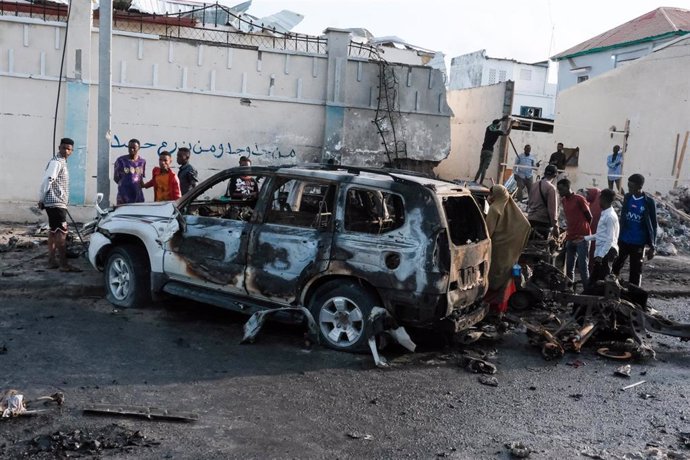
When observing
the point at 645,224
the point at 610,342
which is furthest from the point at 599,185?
the point at 610,342

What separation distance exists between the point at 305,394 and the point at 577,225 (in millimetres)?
4937

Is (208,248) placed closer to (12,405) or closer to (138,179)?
(12,405)

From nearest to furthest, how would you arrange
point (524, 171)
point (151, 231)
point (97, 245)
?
point (151, 231), point (97, 245), point (524, 171)

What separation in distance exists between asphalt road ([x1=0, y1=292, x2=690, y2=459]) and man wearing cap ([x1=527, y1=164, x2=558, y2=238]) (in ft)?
7.39

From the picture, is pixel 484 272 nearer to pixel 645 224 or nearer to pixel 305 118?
pixel 645 224

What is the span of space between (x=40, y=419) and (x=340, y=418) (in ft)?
6.50

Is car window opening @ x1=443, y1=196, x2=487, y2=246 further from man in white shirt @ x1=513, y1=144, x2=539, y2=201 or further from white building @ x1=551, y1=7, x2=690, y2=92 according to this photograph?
white building @ x1=551, y1=7, x2=690, y2=92

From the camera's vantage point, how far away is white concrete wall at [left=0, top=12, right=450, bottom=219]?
1260cm

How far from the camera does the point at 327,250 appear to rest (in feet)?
19.3

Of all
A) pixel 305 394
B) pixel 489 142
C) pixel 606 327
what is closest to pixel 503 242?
pixel 606 327

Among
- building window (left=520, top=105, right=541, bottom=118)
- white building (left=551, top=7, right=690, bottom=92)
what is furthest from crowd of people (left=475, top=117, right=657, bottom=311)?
building window (left=520, top=105, right=541, bottom=118)

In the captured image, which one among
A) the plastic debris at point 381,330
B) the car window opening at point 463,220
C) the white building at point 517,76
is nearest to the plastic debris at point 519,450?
the plastic debris at point 381,330

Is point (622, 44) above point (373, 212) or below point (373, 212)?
above

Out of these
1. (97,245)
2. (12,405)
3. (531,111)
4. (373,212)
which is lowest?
(12,405)
